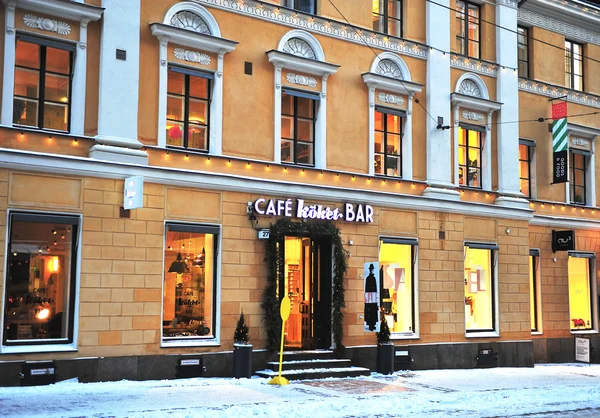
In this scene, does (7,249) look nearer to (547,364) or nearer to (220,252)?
(220,252)

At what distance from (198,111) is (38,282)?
17.4ft

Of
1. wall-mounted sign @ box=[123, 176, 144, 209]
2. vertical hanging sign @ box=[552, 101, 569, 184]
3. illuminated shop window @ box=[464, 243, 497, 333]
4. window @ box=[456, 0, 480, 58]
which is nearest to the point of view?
wall-mounted sign @ box=[123, 176, 144, 209]

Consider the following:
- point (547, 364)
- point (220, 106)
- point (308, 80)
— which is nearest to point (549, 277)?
point (547, 364)

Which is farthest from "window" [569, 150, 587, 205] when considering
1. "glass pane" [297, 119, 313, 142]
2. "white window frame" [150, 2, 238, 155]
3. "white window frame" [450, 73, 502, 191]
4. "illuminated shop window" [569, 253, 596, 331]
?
"white window frame" [150, 2, 238, 155]

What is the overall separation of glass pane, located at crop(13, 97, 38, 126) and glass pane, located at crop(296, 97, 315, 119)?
6.64 meters

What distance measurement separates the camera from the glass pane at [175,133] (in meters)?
17.2

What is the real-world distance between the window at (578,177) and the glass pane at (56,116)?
56.3 ft

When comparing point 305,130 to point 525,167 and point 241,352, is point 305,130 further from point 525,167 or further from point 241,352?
point 525,167

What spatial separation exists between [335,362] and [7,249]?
808cm

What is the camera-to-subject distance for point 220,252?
1748 cm

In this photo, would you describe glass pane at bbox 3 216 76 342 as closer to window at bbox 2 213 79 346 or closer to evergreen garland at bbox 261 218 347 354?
window at bbox 2 213 79 346

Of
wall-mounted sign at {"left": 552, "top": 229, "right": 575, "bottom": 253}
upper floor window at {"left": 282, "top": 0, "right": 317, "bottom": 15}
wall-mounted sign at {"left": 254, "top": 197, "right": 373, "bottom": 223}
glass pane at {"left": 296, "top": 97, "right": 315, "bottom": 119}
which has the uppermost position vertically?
upper floor window at {"left": 282, "top": 0, "right": 317, "bottom": 15}

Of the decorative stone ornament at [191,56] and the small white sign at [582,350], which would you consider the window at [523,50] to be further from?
the decorative stone ornament at [191,56]

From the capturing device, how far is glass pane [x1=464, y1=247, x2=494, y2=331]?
73.4 ft
